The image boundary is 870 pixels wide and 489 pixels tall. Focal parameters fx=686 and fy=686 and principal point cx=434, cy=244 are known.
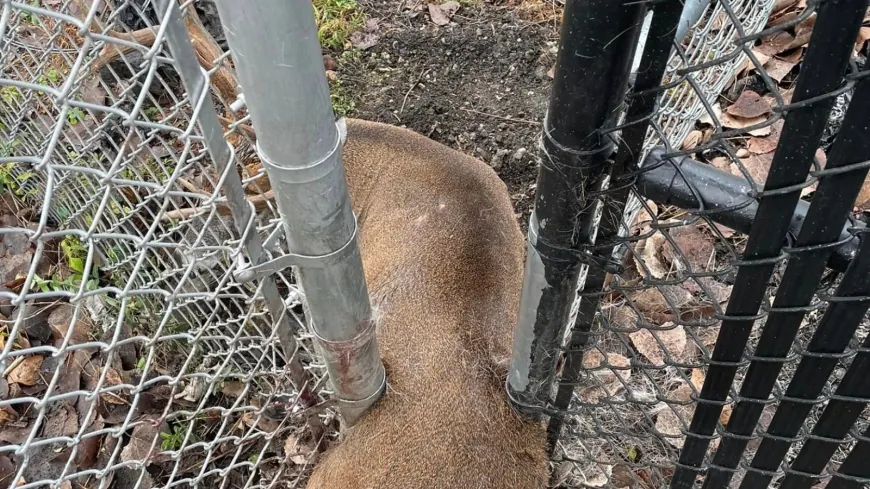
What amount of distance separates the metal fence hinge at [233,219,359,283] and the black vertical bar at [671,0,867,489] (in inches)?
33.2

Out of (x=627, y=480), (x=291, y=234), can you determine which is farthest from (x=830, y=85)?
(x=627, y=480)

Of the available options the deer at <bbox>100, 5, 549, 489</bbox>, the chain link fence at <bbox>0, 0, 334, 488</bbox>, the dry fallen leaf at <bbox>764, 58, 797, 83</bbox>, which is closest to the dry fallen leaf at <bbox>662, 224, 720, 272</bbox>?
the deer at <bbox>100, 5, 549, 489</bbox>

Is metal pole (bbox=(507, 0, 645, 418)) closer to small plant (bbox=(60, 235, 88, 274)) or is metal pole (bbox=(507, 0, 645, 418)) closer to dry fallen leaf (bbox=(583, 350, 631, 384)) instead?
dry fallen leaf (bbox=(583, 350, 631, 384))

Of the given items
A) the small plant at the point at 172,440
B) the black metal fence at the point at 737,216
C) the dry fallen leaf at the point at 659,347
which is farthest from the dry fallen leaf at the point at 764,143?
the small plant at the point at 172,440

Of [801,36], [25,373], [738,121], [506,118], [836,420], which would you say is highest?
[801,36]

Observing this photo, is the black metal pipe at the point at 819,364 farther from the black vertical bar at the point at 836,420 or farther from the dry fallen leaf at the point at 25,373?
the dry fallen leaf at the point at 25,373

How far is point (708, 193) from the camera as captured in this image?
4.45 ft

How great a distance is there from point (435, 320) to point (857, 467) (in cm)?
140

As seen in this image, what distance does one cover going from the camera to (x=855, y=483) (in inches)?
67.0

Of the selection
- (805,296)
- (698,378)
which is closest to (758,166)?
(698,378)

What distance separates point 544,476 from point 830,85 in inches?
65.2

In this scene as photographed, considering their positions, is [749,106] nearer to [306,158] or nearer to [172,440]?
[306,158]

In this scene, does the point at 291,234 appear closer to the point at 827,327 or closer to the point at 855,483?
the point at 827,327

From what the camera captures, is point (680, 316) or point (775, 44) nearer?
point (680, 316)
